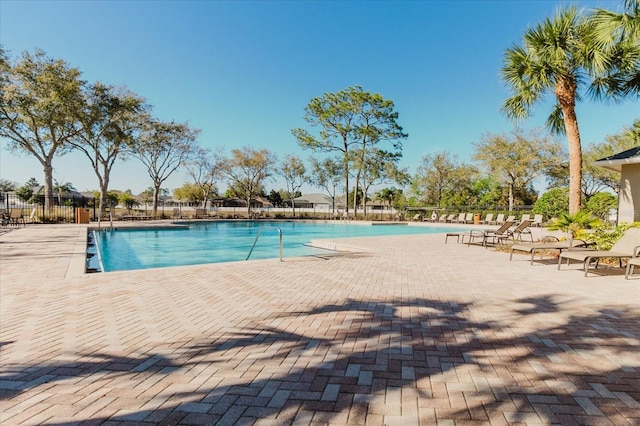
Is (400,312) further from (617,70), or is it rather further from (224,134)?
(224,134)

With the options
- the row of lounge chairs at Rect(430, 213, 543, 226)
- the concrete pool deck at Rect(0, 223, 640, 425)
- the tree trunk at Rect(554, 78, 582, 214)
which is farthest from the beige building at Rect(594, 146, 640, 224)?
the row of lounge chairs at Rect(430, 213, 543, 226)

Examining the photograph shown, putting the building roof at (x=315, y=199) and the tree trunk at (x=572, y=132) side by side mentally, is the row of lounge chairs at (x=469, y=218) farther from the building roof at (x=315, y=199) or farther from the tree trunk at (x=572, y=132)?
the building roof at (x=315, y=199)

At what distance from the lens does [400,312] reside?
12.6 ft

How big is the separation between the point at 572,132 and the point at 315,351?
31.0 ft

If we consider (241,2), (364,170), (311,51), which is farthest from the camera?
(364,170)

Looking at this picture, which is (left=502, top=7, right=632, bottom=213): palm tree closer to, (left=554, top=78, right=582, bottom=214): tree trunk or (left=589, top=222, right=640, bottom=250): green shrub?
(left=554, top=78, right=582, bottom=214): tree trunk

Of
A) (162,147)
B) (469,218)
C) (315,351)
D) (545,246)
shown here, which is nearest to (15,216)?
(162,147)

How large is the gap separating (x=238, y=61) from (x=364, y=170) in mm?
15462

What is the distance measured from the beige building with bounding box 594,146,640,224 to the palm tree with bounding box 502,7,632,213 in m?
1.53

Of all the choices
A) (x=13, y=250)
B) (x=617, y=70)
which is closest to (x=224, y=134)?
(x=13, y=250)

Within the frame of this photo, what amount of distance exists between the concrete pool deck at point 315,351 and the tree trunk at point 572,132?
13.1 ft

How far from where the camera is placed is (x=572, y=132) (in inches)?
336

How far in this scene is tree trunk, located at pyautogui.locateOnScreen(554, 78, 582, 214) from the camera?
838 cm

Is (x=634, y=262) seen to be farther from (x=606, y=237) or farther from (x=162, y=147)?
(x=162, y=147)
